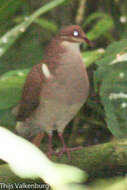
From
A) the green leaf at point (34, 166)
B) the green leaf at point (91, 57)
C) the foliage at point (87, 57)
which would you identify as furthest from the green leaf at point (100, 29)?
the green leaf at point (34, 166)

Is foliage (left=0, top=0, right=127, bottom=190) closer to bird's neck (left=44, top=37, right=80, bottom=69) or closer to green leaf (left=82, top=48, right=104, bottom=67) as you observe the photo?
green leaf (left=82, top=48, right=104, bottom=67)

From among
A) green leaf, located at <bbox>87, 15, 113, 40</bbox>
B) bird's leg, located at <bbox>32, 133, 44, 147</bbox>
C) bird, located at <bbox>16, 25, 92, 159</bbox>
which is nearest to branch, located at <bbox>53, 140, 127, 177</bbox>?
bird, located at <bbox>16, 25, 92, 159</bbox>

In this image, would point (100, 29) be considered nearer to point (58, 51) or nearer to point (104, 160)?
point (58, 51)

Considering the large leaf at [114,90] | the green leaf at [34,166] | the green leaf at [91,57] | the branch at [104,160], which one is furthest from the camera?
the green leaf at [91,57]

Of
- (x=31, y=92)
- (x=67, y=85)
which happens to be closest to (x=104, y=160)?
(x=67, y=85)

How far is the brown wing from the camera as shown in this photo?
5.09 ft

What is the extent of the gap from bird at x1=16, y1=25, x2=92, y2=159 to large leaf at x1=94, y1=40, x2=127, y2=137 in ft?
0.41

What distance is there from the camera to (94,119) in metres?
2.61

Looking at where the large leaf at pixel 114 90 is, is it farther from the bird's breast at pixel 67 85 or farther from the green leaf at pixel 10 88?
the green leaf at pixel 10 88

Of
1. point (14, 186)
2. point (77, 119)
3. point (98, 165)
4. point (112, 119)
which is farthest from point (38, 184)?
point (77, 119)

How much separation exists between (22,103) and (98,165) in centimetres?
57

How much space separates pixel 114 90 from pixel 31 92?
39 cm

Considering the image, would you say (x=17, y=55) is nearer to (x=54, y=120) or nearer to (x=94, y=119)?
(x=94, y=119)

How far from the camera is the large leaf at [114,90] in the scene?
1.29 meters
